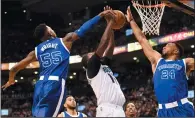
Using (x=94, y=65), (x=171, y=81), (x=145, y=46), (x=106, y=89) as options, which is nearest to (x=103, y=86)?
(x=106, y=89)

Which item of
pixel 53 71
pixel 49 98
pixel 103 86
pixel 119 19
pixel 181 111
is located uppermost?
pixel 119 19

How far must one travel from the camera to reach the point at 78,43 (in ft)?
86.7

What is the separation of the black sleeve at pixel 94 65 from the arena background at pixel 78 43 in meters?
16.0

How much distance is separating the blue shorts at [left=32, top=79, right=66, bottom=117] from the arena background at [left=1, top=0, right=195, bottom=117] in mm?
15722

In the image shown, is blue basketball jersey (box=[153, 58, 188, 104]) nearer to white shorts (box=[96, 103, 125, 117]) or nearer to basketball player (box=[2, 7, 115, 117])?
white shorts (box=[96, 103, 125, 117])

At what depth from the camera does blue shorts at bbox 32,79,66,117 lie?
5043 mm

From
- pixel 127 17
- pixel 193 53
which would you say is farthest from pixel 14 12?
pixel 127 17

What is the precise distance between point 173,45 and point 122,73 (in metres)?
20.5

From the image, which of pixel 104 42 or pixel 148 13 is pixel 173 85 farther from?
pixel 148 13

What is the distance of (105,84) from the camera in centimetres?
490

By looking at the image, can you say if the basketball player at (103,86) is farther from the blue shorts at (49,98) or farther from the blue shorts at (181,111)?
the blue shorts at (181,111)

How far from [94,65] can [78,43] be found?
21.6 meters

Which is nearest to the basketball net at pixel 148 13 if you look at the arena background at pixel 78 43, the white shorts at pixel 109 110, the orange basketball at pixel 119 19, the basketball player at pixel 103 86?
the orange basketball at pixel 119 19

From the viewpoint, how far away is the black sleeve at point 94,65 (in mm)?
4887
